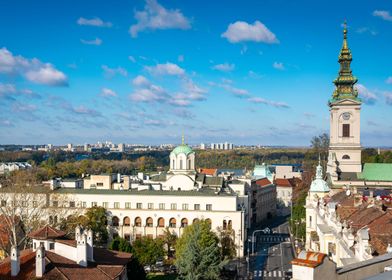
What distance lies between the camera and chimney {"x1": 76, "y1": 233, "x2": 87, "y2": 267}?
38.2 metres

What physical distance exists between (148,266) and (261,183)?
6110 centimetres

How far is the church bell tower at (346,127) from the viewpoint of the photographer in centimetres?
8850

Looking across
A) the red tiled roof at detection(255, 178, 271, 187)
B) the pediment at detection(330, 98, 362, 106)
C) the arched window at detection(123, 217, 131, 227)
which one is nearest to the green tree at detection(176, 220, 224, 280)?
the arched window at detection(123, 217, 131, 227)

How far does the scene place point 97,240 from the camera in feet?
234

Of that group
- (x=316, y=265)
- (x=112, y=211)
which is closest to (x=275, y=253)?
(x=112, y=211)

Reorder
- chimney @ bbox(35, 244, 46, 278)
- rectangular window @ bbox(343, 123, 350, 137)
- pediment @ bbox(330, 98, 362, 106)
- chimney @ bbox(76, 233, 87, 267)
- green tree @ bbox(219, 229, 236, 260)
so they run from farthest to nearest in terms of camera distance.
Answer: rectangular window @ bbox(343, 123, 350, 137) → pediment @ bbox(330, 98, 362, 106) → green tree @ bbox(219, 229, 236, 260) → chimney @ bbox(76, 233, 87, 267) → chimney @ bbox(35, 244, 46, 278)

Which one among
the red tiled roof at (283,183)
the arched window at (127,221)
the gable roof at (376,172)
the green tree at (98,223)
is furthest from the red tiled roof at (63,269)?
the red tiled roof at (283,183)

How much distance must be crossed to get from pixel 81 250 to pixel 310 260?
2746 centimetres

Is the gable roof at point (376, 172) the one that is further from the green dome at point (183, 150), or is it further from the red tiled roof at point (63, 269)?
the red tiled roof at point (63, 269)

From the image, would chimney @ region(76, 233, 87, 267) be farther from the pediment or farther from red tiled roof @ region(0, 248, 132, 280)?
the pediment

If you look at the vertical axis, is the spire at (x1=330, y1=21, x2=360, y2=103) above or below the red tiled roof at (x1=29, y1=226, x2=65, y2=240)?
above

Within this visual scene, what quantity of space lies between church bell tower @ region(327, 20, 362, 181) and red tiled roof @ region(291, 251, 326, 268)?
76.1 metres

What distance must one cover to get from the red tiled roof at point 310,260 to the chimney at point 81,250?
26543 mm

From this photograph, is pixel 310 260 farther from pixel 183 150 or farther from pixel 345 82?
pixel 345 82
